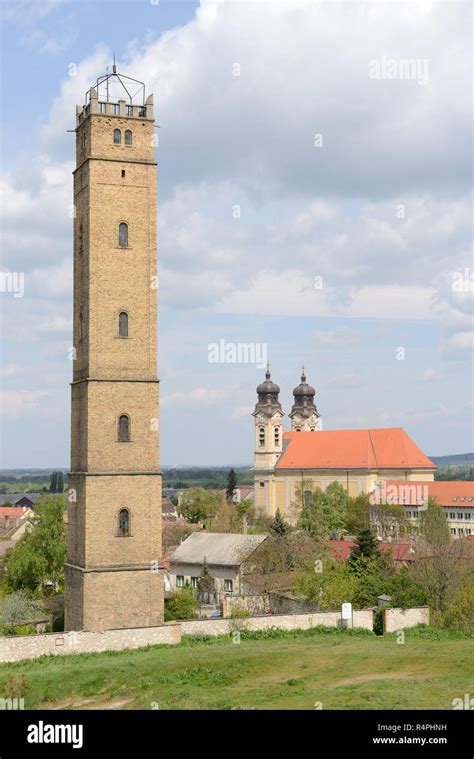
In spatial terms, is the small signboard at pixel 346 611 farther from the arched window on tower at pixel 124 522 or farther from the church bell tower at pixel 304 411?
the church bell tower at pixel 304 411

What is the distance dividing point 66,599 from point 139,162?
16.4m

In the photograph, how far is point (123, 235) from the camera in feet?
109

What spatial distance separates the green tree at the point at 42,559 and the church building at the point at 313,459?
166 feet

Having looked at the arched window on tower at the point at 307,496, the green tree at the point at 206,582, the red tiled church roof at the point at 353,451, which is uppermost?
the red tiled church roof at the point at 353,451

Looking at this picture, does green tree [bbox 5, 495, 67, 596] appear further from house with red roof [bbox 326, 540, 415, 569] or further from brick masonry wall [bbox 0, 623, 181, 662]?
house with red roof [bbox 326, 540, 415, 569]

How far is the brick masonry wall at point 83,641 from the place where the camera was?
29.3 meters

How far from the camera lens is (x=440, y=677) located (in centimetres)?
2292

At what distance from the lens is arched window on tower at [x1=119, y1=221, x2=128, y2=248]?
1305 inches

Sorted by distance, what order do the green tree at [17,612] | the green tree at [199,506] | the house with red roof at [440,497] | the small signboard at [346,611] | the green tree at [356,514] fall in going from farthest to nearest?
1. the green tree at [199,506]
2. the house with red roof at [440,497]
3. the green tree at [356,514]
4. the green tree at [17,612]
5. the small signboard at [346,611]

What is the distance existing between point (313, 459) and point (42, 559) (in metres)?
57.5

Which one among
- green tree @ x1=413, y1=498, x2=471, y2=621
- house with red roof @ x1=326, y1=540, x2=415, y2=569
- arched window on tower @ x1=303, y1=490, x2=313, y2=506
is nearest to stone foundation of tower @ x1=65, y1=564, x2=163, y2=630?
green tree @ x1=413, y1=498, x2=471, y2=621

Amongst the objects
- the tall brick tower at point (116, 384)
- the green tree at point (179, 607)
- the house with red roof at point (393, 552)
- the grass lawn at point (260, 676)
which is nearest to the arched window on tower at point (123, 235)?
the tall brick tower at point (116, 384)

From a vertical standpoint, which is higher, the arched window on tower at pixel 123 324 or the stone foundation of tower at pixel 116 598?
the arched window on tower at pixel 123 324

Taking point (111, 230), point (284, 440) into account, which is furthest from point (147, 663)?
point (284, 440)
